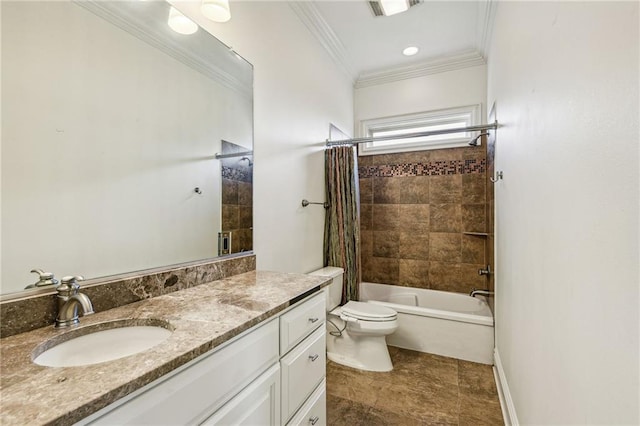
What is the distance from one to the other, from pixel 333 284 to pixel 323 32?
2186mm

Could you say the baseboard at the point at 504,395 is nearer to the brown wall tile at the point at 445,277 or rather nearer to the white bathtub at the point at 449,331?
the white bathtub at the point at 449,331

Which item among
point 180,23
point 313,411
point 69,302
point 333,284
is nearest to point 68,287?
point 69,302

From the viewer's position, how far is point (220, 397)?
2.65 ft

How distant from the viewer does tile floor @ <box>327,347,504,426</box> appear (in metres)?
1.69

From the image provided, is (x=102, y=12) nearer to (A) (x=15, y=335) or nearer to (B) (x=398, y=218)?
(A) (x=15, y=335)

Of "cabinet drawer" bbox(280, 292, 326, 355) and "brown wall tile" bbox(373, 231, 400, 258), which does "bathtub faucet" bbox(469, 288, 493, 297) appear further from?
"cabinet drawer" bbox(280, 292, 326, 355)

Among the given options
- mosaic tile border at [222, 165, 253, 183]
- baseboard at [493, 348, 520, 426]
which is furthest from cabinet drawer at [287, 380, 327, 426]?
mosaic tile border at [222, 165, 253, 183]

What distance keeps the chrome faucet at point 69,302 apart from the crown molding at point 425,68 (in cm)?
333

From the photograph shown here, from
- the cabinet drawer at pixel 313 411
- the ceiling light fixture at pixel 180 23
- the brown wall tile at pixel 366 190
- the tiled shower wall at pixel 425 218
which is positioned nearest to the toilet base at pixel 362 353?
the cabinet drawer at pixel 313 411

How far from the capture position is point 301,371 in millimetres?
1196

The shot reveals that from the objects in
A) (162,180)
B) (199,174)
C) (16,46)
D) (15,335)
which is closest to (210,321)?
(15,335)

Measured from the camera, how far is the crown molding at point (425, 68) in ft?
9.68

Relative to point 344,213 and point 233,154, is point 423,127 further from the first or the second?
point 233,154

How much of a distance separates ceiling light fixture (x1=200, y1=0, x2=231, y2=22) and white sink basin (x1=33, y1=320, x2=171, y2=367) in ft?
4.46
